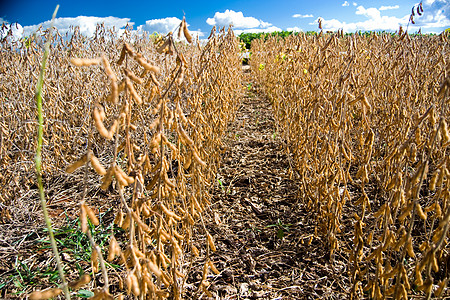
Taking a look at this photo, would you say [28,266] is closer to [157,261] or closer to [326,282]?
[157,261]

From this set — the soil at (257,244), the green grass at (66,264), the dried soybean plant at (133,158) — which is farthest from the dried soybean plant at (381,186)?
the green grass at (66,264)

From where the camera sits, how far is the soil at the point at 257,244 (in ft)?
6.23

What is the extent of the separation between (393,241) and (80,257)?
73.7 inches

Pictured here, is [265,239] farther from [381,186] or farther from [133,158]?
[133,158]

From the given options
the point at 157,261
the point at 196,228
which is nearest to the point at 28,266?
Answer: the point at 196,228

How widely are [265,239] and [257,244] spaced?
3.8 inches

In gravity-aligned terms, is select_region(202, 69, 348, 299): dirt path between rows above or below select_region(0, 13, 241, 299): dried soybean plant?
below

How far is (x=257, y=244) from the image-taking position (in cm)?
229

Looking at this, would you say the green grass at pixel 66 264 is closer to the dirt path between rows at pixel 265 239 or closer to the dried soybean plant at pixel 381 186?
the dirt path between rows at pixel 265 239

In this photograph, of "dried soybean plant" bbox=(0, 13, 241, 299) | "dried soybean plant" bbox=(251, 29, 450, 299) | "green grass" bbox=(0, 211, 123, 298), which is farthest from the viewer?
"green grass" bbox=(0, 211, 123, 298)

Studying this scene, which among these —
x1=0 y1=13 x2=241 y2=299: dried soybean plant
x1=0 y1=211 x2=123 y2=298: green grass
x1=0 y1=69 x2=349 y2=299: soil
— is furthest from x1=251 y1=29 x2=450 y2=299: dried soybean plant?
x1=0 y1=211 x2=123 y2=298: green grass

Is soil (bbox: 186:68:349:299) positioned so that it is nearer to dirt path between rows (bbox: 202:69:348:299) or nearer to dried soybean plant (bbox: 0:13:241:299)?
dirt path between rows (bbox: 202:69:348:299)

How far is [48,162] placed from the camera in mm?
3090

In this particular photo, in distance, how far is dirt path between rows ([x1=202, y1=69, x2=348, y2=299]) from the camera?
1907 millimetres
